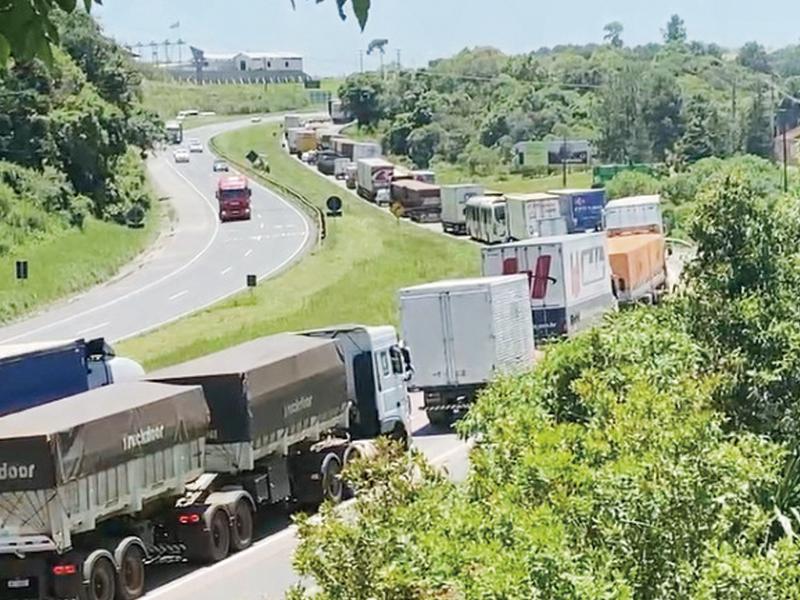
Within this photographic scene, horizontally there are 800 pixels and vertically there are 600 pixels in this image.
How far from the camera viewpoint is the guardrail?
77500 millimetres

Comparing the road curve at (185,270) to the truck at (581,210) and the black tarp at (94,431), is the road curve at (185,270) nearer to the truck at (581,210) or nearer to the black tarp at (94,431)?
the truck at (581,210)

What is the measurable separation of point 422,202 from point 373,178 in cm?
1055

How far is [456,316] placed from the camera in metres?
33.3

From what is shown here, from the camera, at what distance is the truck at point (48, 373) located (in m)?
24.3

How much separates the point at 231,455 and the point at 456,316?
12.2 meters

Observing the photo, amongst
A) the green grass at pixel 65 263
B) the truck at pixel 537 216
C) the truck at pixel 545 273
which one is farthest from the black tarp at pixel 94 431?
the truck at pixel 537 216

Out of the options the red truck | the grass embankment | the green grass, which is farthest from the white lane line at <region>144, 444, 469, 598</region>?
the red truck

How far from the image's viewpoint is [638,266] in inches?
1984

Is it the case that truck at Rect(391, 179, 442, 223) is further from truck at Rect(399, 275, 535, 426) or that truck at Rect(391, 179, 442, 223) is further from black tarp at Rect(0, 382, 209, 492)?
black tarp at Rect(0, 382, 209, 492)

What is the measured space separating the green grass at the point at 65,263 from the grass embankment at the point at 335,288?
7596mm

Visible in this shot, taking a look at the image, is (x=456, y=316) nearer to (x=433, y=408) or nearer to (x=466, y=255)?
(x=433, y=408)

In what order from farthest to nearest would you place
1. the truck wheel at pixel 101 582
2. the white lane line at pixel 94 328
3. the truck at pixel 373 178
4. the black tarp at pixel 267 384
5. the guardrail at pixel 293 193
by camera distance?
the truck at pixel 373 178 < the guardrail at pixel 293 193 < the white lane line at pixel 94 328 < the black tarp at pixel 267 384 < the truck wheel at pixel 101 582

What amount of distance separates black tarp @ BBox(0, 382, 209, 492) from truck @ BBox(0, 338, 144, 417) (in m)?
3.93

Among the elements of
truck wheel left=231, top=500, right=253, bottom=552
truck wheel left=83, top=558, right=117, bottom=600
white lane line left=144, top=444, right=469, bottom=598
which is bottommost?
white lane line left=144, top=444, right=469, bottom=598
